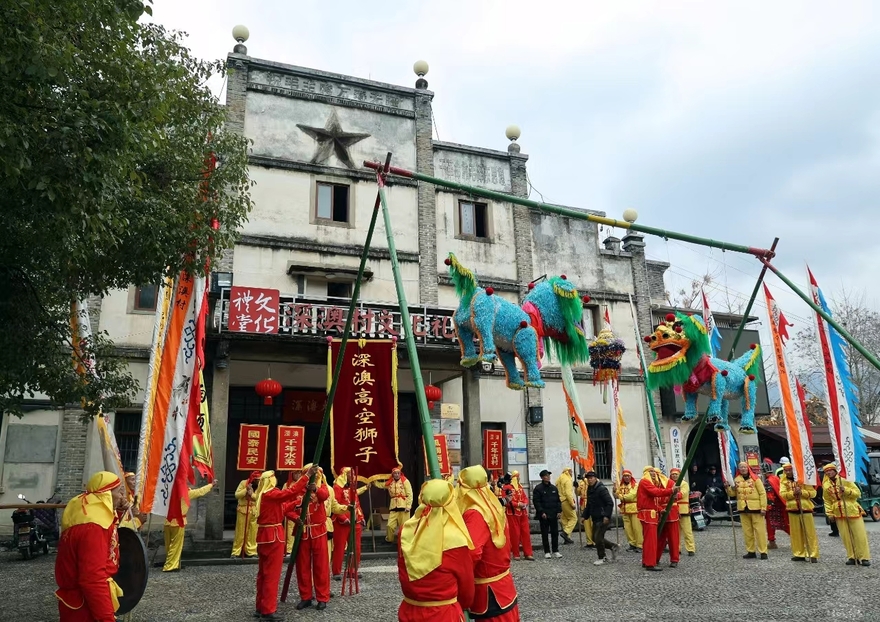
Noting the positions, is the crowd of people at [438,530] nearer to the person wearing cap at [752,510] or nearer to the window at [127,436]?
the person wearing cap at [752,510]

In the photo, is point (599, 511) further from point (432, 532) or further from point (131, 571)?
point (432, 532)

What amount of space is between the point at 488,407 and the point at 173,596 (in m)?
10.1

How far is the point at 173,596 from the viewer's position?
9492 mm

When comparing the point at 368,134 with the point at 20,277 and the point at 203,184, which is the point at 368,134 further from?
the point at 20,277

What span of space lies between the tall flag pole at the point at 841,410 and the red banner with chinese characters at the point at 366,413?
5576 millimetres

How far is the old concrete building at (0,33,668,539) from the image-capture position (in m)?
14.6

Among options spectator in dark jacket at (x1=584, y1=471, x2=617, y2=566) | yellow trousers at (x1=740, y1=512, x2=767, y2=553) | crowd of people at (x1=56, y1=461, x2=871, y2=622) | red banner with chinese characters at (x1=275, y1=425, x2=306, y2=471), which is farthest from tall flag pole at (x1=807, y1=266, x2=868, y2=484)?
red banner with chinese characters at (x1=275, y1=425, x2=306, y2=471)

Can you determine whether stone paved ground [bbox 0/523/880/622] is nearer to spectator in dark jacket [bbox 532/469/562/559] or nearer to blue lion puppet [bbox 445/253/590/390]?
spectator in dark jacket [bbox 532/469/562/559]

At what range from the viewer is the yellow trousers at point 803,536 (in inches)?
478

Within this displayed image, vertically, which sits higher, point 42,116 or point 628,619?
point 42,116

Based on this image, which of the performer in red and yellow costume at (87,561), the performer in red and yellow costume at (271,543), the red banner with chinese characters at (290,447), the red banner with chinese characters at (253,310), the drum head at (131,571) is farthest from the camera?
the red banner with chinese characters at (290,447)

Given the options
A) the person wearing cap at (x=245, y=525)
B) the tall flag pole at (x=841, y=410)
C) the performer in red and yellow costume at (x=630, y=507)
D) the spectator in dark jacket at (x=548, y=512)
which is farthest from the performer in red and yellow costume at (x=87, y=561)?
the performer in red and yellow costume at (x=630, y=507)

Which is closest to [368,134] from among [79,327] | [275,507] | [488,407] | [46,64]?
[488,407]

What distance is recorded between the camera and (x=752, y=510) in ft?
41.9
